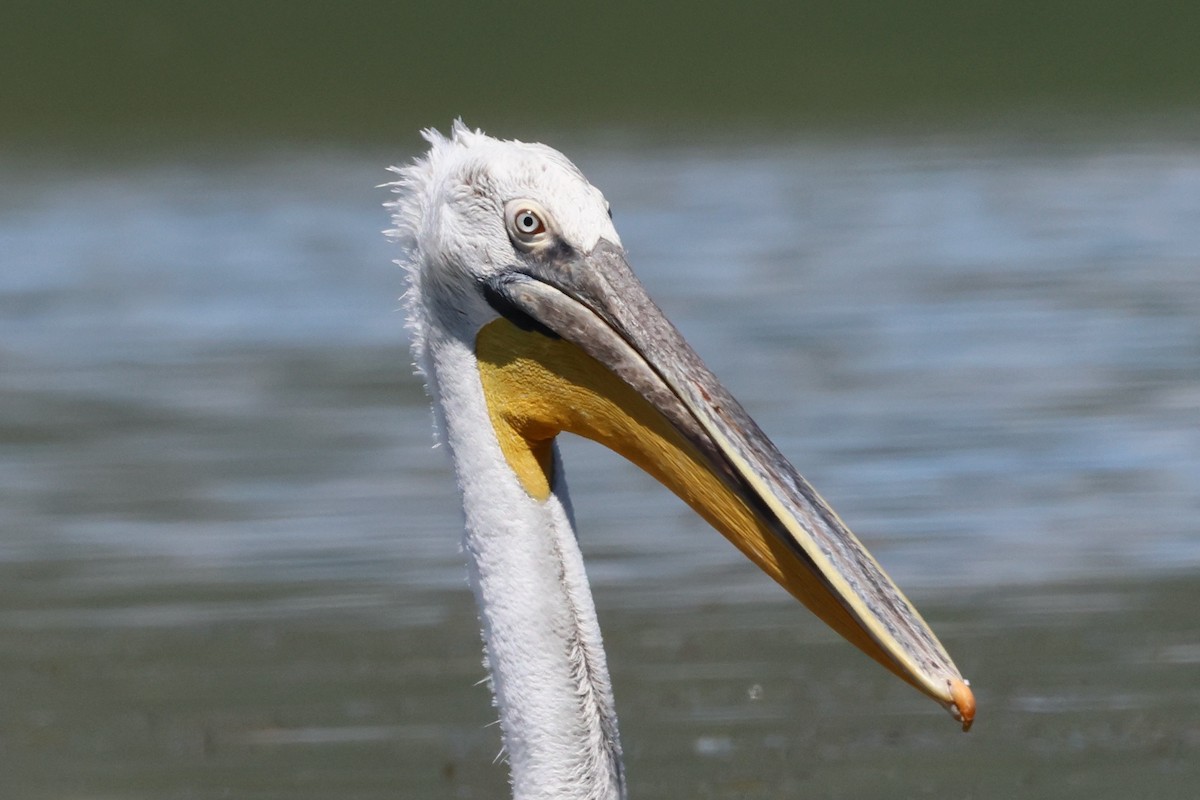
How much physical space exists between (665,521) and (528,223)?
4976mm

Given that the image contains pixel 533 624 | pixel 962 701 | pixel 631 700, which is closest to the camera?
pixel 962 701

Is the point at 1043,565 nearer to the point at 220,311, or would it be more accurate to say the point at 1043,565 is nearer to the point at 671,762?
the point at 671,762

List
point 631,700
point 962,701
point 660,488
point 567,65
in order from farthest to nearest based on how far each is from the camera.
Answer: point 567,65
point 660,488
point 631,700
point 962,701

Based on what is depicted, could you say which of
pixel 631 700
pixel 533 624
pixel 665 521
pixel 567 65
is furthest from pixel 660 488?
pixel 567 65

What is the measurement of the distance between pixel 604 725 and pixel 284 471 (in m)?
6.08

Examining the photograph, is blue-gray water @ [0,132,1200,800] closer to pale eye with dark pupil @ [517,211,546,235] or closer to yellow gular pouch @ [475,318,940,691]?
yellow gular pouch @ [475,318,940,691]

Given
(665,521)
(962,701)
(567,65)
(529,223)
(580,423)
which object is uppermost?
(567,65)

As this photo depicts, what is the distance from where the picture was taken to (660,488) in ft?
29.7

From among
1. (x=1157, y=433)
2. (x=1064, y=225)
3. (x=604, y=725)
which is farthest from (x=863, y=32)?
(x=604, y=725)

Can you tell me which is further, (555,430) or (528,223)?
(555,430)

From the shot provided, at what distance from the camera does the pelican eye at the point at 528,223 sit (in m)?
3.57

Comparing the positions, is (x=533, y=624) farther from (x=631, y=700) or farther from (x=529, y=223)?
(x=631, y=700)

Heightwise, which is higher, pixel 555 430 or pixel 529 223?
pixel 529 223

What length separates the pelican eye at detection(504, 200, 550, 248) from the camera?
3.57 meters
